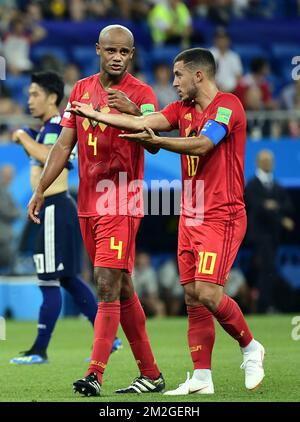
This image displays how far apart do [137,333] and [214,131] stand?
162 cm

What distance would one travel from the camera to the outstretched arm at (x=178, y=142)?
7.95 meters

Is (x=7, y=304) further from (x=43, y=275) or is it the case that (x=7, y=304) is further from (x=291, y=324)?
(x=43, y=275)

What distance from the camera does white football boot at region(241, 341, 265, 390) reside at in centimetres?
827

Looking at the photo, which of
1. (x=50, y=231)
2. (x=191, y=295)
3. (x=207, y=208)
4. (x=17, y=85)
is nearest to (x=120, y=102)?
(x=207, y=208)

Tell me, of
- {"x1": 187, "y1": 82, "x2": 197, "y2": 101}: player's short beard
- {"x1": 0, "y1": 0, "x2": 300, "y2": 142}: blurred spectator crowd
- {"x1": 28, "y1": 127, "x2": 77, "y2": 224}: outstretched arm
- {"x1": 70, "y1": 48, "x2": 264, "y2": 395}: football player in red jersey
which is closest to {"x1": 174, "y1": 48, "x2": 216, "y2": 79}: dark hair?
{"x1": 70, "y1": 48, "x2": 264, "y2": 395}: football player in red jersey

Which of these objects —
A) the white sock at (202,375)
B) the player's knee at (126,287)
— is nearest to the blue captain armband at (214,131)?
the player's knee at (126,287)

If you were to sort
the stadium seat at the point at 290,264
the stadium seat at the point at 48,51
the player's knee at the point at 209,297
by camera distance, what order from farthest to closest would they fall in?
1. the stadium seat at the point at 48,51
2. the stadium seat at the point at 290,264
3. the player's knee at the point at 209,297

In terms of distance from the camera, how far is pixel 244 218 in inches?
333

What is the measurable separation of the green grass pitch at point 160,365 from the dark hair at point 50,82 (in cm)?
255

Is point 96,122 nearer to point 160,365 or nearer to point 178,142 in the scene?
point 178,142

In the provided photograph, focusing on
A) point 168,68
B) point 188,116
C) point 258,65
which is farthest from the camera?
point 168,68

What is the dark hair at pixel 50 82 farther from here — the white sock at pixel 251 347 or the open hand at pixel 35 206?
the white sock at pixel 251 347

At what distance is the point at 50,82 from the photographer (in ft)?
36.5
